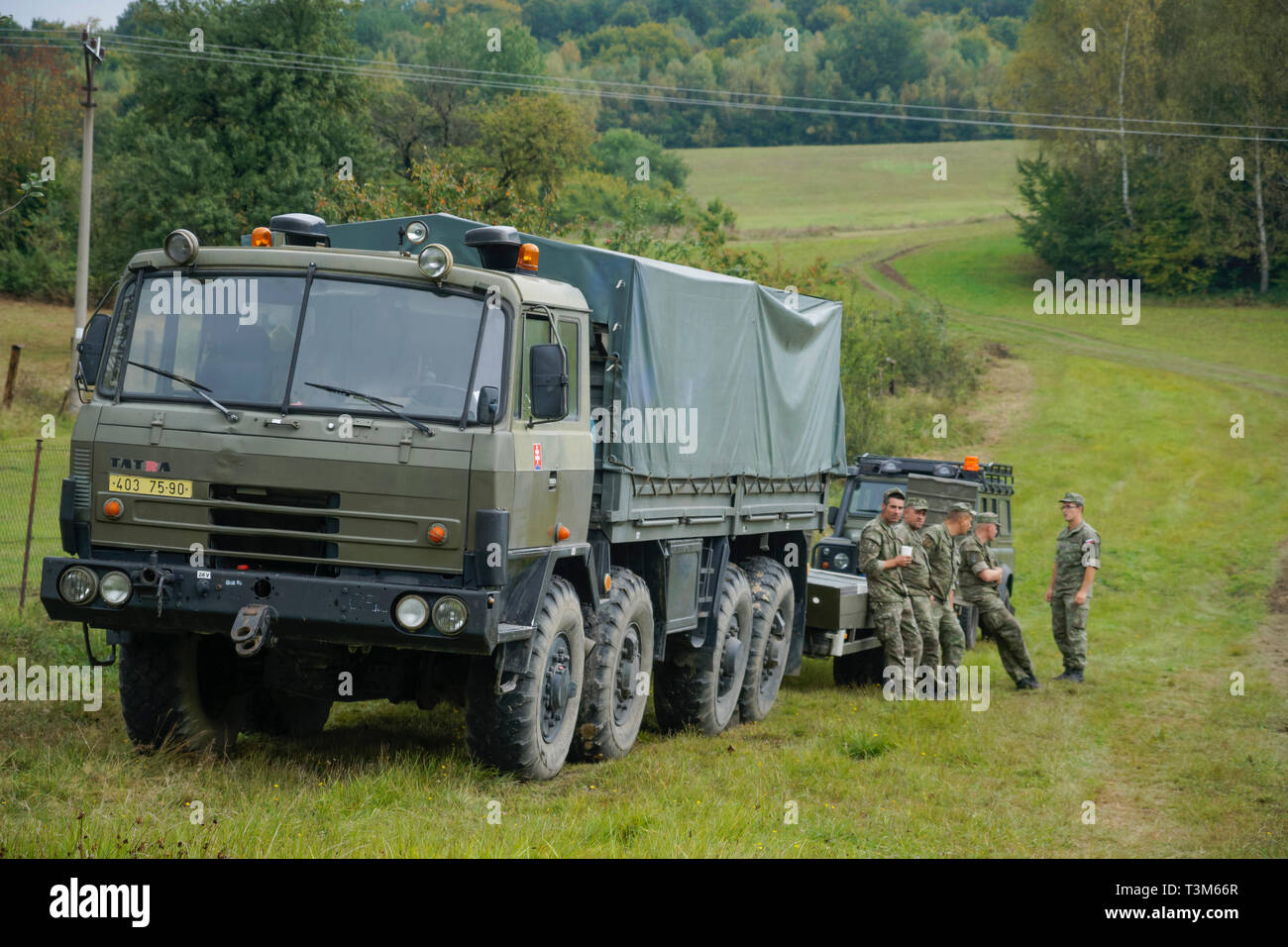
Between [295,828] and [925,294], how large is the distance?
4782cm

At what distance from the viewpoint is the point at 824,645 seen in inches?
523

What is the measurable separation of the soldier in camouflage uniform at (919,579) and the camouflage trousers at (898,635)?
110 mm

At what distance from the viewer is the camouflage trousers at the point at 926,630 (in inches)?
523

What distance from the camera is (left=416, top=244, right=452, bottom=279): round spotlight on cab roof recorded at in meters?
7.52

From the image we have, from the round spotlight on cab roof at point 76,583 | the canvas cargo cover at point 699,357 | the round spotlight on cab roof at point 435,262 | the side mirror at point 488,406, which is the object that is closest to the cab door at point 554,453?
the side mirror at point 488,406

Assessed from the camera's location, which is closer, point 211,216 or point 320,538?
point 320,538

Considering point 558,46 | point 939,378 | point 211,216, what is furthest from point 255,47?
point 558,46

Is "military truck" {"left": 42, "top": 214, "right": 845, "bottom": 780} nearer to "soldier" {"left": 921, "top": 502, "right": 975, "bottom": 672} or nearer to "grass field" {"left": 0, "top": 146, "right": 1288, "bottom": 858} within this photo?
"grass field" {"left": 0, "top": 146, "right": 1288, "bottom": 858}

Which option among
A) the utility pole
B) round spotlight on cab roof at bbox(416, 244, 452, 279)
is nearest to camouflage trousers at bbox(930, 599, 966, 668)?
round spotlight on cab roof at bbox(416, 244, 452, 279)

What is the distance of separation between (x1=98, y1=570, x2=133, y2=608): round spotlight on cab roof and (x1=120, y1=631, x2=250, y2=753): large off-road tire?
2.38 feet

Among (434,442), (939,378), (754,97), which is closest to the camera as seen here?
(434,442)

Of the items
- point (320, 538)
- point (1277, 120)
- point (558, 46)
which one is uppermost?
point (558, 46)

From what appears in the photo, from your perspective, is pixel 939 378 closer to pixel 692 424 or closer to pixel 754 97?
pixel 692 424

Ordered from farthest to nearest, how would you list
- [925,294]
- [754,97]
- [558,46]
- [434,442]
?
[558,46]
[754,97]
[925,294]
[434,442]
